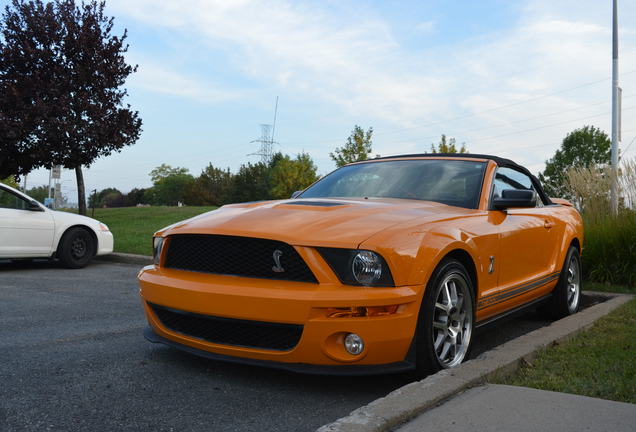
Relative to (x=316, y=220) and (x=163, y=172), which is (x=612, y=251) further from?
(x=163, y=172)

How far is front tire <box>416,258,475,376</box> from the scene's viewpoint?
3.36 metres

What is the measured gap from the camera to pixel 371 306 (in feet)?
10.3

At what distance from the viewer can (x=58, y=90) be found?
18344mm

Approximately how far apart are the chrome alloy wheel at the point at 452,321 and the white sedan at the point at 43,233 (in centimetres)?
703

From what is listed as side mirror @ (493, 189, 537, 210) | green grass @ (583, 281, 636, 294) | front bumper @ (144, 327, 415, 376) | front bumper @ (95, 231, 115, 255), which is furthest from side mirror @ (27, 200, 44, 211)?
green grass @ (583, 281, 636, 294)

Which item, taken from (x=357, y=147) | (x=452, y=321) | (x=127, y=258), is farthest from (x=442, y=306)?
(x=357, y=147)

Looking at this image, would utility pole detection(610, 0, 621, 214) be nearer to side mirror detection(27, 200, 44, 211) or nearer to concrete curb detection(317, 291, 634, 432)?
concrete curb detection(317, 291, 634, 432)

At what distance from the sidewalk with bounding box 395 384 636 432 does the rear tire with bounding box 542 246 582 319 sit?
110 inches

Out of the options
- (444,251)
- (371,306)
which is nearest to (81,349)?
(371,306)

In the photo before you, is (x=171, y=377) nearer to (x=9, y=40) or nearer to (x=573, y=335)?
(x=573, y=335)

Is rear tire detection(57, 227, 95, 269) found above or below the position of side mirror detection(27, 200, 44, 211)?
below

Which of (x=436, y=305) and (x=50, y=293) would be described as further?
(x=50, y=293)

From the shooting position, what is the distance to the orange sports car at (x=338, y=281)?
3.17m

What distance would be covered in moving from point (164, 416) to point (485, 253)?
2.27 meters
